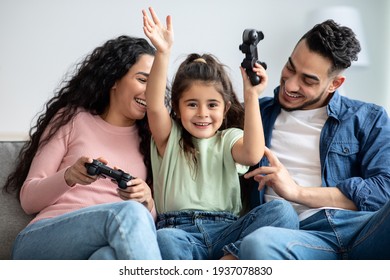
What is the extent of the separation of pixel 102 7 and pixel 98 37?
0.14 metres

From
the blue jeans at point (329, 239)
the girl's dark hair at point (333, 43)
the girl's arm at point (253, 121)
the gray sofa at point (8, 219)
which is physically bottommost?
the gray sofa at point (8, 219)

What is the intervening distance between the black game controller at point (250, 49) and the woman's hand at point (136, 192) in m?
0.42

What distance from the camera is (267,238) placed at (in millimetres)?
1525

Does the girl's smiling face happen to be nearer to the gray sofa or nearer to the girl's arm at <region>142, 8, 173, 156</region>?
the girl's arm at <region>142, 8, 173, 156</region>

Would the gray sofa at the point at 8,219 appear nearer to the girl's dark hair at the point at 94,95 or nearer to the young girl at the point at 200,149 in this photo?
the girl's dark hair at the point at 94,95

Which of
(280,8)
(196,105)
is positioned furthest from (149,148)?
(280,8)

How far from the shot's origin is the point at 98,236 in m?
1.53

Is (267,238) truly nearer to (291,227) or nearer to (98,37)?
(291,227)

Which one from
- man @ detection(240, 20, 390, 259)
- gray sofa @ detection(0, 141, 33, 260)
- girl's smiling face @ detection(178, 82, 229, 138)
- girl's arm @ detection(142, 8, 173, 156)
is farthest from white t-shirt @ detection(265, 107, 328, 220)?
gray sofa @ detection(0, 141, 33, 260)

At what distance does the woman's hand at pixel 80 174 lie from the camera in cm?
165

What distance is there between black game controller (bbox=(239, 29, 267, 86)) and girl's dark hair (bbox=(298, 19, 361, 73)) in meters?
0.31

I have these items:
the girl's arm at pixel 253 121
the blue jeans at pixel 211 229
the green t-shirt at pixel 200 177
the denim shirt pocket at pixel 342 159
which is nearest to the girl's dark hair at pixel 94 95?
the green t-shirt at pixel 200 177

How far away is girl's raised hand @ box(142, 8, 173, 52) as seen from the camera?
172cm
